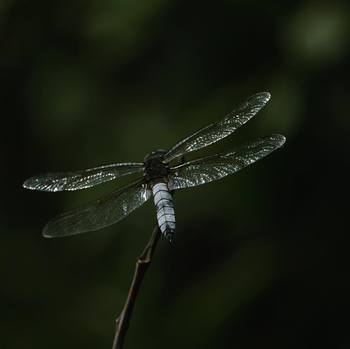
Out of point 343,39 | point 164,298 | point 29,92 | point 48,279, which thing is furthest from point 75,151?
point 343,39

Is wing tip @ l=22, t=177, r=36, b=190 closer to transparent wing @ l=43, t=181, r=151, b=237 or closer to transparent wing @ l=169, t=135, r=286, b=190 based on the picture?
transparent wing @ l=43, t=181, r=151, b=237

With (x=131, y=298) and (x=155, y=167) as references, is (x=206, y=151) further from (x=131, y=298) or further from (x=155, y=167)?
(x=131, y=298)

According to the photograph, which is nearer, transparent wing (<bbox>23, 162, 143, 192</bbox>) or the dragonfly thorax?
the dragonfly thorax

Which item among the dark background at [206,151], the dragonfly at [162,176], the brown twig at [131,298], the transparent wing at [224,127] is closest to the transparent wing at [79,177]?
the dragonfly at [162,176]

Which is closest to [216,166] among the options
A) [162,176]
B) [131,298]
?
[162,176]

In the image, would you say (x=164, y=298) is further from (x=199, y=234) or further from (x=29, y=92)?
(x=29, y=92)

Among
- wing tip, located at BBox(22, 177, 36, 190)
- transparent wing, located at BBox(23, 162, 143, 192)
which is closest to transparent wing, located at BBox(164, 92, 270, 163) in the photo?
transparent wing, located at BBox(23, 162, 143, 192)
